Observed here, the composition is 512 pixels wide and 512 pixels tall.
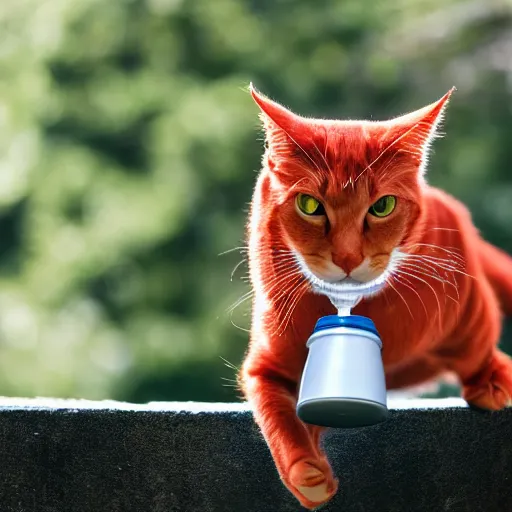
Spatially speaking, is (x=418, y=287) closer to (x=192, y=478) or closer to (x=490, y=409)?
(x=490, y=409)

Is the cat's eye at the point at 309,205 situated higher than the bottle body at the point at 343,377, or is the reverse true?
the cat's eye at the point at 309,205

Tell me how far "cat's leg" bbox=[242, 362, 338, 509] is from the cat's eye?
0.57ft

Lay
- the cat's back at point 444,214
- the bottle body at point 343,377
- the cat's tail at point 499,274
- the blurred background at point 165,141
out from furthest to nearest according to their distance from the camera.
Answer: the blurred background at point 165,141 → the cat's tail at point 499,274 → the cat's back at point 444,214 → the bottle body at point 343,377

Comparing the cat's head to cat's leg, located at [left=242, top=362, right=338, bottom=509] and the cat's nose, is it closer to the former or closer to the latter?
Result: the cat's nose

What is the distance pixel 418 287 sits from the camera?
2.59 ft

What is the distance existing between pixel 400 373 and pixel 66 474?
0.37 metres

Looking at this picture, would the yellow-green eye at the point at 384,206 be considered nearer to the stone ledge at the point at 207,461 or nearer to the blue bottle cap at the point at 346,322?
the blue bottle cap at the point at 346,322

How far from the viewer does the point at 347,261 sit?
719mm

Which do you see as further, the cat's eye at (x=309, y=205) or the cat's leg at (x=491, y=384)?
the cat's leg at (x=491, y=384)

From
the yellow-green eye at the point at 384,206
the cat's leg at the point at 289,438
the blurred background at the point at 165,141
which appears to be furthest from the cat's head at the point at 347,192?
the blurred background at the point at 165,141

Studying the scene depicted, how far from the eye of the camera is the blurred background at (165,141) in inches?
75.8

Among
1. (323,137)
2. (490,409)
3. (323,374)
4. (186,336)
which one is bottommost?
(186,336)

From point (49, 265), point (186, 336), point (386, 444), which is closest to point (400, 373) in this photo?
point (386, 444)

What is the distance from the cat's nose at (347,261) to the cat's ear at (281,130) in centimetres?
11
